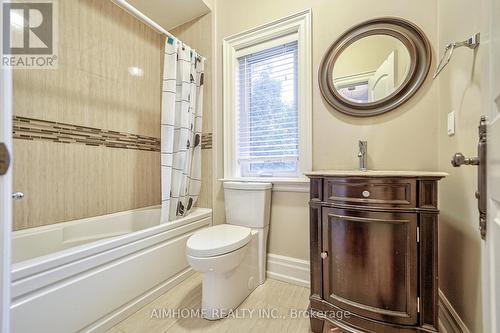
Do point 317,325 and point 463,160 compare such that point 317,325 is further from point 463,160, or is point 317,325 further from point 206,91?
point 206,91

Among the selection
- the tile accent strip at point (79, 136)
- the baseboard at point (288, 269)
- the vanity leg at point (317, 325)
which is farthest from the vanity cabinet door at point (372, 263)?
the tile accent strip at point (79, 136)

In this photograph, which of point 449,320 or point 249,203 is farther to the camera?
point 249,203

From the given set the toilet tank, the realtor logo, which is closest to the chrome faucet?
the toilet tank

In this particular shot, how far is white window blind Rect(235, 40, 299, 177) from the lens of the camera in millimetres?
1753

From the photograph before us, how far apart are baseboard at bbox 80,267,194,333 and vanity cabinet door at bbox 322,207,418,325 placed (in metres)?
1.11

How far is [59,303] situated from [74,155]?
3.58 feet

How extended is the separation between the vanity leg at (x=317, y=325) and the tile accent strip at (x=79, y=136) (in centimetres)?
155

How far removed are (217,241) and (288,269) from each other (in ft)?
2.42

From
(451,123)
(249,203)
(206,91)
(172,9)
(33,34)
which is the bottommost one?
(249,203)

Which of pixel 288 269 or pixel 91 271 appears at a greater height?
pixel 91 271

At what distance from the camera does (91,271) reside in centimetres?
111

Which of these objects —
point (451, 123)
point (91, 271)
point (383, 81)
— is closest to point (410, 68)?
point (383, 81)

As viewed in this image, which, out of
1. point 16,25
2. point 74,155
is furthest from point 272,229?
point 16,25

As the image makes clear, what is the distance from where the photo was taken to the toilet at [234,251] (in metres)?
1.22
